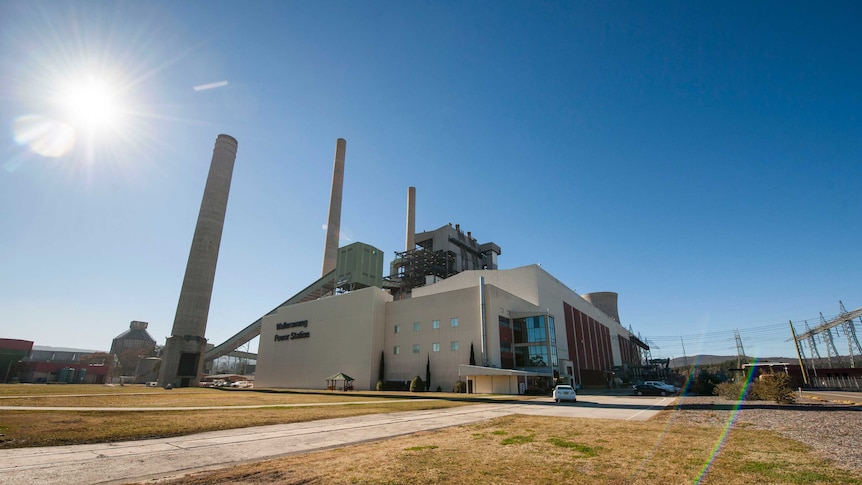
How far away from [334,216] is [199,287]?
1126 inches

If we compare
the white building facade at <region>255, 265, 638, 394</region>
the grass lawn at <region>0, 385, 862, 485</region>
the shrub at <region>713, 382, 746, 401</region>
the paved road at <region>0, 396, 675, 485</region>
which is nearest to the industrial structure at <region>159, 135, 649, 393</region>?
the white building facade at <region>255, 265, 638, 394</region>

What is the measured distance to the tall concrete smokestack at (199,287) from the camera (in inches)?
2510

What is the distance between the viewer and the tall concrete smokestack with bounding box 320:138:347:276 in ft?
264

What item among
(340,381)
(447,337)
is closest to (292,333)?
(340,381)

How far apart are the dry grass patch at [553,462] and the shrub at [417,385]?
38.6 metres

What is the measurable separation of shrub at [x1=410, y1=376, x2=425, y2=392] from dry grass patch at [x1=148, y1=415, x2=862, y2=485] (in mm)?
38600

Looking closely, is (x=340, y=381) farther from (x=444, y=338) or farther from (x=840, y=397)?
(x=840, y=397)

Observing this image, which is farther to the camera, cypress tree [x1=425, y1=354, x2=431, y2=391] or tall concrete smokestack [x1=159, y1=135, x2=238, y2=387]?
tall concrete smokestack [x1=159, y1=135, x2=238, y2=387]

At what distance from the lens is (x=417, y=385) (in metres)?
49.8

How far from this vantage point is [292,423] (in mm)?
16469

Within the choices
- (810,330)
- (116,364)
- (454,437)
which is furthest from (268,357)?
(810,330)

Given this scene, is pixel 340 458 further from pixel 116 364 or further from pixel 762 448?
pixel 116 364

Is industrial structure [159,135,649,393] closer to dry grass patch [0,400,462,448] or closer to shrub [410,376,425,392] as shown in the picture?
shrub [410,376,425,392]

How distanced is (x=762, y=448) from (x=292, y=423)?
1602cm
